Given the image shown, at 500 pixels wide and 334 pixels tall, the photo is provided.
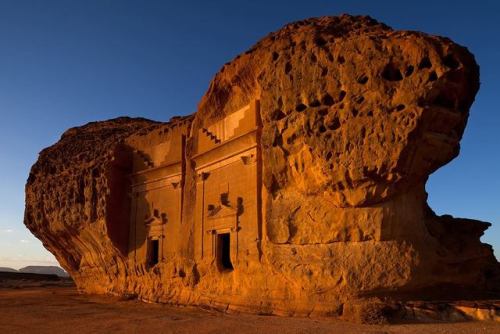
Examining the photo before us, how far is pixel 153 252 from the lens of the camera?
1869 cm

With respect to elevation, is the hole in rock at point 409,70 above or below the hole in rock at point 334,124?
above

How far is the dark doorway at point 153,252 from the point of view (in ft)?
60.6

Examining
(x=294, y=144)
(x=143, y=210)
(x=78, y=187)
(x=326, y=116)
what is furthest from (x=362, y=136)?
(x=78, y=187)

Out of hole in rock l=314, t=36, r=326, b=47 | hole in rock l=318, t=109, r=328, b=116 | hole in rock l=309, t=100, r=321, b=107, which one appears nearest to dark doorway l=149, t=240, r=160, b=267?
hole in rock l=309, t=100, r=321, b=107

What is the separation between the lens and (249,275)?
13.1 meters

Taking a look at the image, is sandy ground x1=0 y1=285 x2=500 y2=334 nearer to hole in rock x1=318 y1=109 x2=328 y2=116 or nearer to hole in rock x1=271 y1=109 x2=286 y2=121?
hole in rock x1=318 y1=109 x2=328 y2=116

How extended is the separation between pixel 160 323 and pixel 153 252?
7.08 metres

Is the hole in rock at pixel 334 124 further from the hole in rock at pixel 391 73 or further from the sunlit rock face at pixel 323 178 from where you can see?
the hole in rock at pixel 391 73

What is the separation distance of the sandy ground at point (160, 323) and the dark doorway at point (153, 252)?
164 cm

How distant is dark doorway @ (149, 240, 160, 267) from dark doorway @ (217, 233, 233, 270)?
4317mm

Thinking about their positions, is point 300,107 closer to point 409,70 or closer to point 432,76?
point 409,70

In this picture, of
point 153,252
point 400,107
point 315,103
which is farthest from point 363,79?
point 153,252

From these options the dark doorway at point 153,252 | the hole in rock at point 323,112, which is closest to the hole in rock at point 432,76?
the hole in rock at point 323,112

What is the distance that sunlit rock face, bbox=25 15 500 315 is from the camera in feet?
34.0
